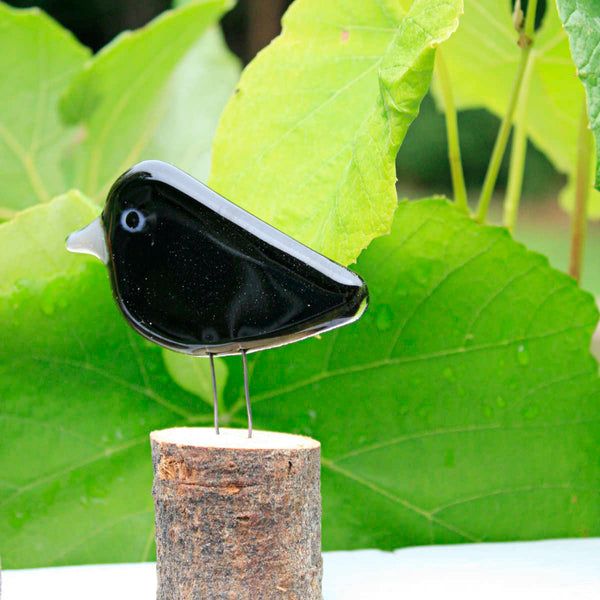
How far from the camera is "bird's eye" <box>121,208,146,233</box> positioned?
326 mm

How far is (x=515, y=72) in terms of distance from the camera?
607 millimetres

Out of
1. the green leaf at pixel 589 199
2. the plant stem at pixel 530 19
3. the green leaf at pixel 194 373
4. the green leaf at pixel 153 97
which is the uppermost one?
the green leaf at pixel 153 97

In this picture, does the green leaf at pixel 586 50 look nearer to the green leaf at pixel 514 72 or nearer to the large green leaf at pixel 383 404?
the large green leaf at pixel 383 404

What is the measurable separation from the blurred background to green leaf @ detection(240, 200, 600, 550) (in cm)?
243

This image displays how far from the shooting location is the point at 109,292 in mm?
400

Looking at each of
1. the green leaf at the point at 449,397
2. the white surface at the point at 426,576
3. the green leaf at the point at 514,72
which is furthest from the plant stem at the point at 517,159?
the white surface at the point at 426,576

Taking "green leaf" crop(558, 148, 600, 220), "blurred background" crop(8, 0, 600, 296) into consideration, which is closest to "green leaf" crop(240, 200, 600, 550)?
"green leaf" crop(558, 148, 600, 220)

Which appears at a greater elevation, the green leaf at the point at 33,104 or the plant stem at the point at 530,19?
the green leaf at the point at 33,104

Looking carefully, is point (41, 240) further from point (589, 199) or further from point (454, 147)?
Answer: point (589, 199)

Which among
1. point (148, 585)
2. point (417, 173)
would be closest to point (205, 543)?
point (148, 585)

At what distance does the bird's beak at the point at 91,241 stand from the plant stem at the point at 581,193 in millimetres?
323

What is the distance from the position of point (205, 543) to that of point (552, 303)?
231 mm

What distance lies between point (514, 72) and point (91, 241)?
0.42 m

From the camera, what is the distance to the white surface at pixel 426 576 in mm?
359
